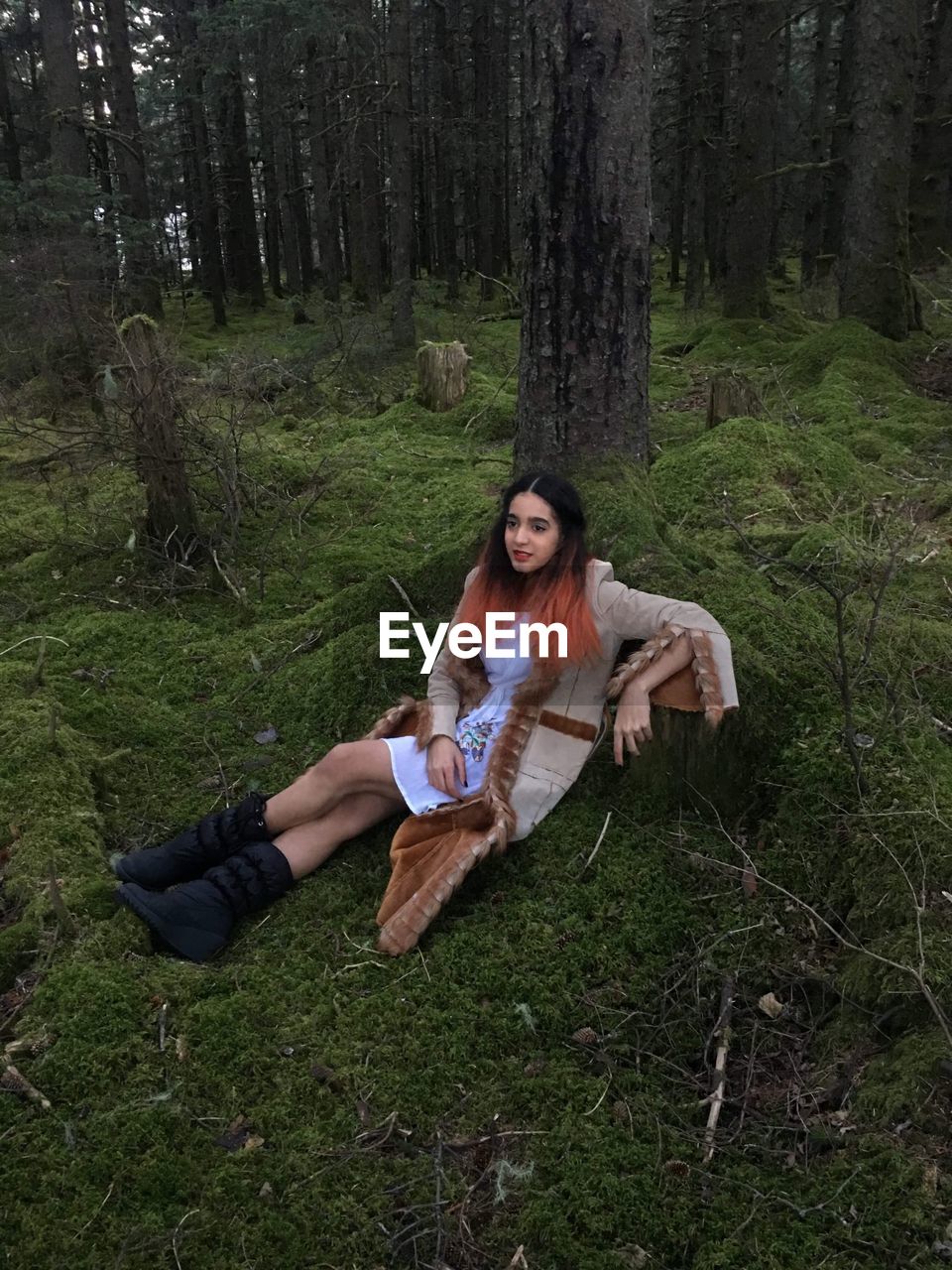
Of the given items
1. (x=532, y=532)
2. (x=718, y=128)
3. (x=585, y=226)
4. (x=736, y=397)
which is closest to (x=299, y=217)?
(x=718, y=128)

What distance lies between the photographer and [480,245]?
22062 mm

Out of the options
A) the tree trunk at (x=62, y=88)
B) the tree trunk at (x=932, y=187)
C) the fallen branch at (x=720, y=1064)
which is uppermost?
the tree trunk at (x=62, y=88)

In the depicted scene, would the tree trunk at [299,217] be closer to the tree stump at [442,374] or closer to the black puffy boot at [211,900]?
the tree stump at [442,374]

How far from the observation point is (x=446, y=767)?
3.13m

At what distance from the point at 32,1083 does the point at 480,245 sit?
2257cm

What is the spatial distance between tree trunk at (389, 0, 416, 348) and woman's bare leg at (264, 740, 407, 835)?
11.6m

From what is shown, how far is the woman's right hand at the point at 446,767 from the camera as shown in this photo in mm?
3119

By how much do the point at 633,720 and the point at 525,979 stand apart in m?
0.88

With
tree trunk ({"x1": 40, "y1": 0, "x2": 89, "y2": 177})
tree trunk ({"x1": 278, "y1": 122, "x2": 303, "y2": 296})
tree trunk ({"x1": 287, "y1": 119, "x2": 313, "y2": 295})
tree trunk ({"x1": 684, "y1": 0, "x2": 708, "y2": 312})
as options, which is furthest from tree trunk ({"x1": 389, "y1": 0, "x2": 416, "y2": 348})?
tree trunk ({"x1": 287, "y1": 119, "x2": 313, "y2": 295})

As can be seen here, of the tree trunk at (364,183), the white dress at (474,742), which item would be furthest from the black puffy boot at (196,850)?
the tree trunk at (364,183)

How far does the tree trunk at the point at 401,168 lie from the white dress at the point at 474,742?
11.5 meters

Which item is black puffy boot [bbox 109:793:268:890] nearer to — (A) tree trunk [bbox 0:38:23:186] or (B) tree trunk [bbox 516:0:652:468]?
(B) tree trunk [bbox 516:0:652:468]

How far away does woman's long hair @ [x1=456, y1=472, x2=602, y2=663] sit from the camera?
3090 mm

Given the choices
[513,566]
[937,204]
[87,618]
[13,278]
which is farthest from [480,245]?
[513,566]
